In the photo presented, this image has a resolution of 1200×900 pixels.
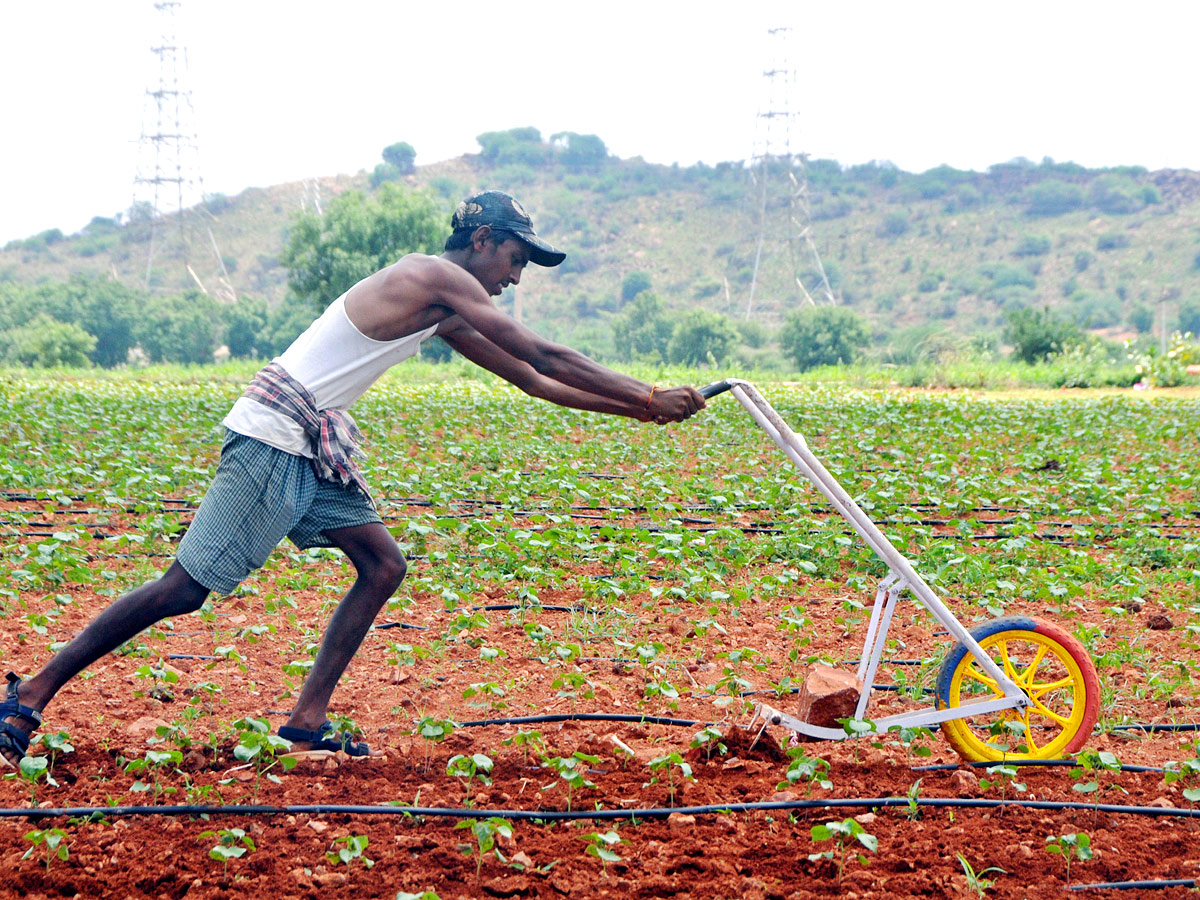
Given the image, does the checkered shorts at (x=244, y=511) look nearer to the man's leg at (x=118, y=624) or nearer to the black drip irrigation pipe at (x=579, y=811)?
the man's leg at (x=118, y=624)

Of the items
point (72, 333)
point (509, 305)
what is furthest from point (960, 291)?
point (72, 333)

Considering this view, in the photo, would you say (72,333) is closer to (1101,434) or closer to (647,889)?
(1101,434)

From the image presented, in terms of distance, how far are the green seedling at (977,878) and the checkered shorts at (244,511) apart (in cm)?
206

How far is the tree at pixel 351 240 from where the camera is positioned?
131ft

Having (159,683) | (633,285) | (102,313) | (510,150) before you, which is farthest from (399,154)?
(159,683)

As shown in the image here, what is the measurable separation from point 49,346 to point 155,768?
42.9 meters

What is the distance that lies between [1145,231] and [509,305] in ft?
145

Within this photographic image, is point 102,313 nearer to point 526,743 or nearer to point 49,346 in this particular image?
point 49,346

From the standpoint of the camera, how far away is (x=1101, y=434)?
1315 cm

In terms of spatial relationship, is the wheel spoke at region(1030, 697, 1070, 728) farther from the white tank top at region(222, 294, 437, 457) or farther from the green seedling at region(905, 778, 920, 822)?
the white tank top at region(222, 294, 437, 457)

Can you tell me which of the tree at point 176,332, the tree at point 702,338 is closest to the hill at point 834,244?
the tree at point 702,338

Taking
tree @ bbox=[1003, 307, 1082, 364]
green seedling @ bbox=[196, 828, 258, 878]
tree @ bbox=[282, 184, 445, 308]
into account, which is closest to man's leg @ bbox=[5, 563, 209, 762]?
green seedling @ bbox=[196, 828, 258, 878]

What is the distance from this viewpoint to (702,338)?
49469 millimetres

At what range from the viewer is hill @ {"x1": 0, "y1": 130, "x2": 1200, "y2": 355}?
6556 centimetres
